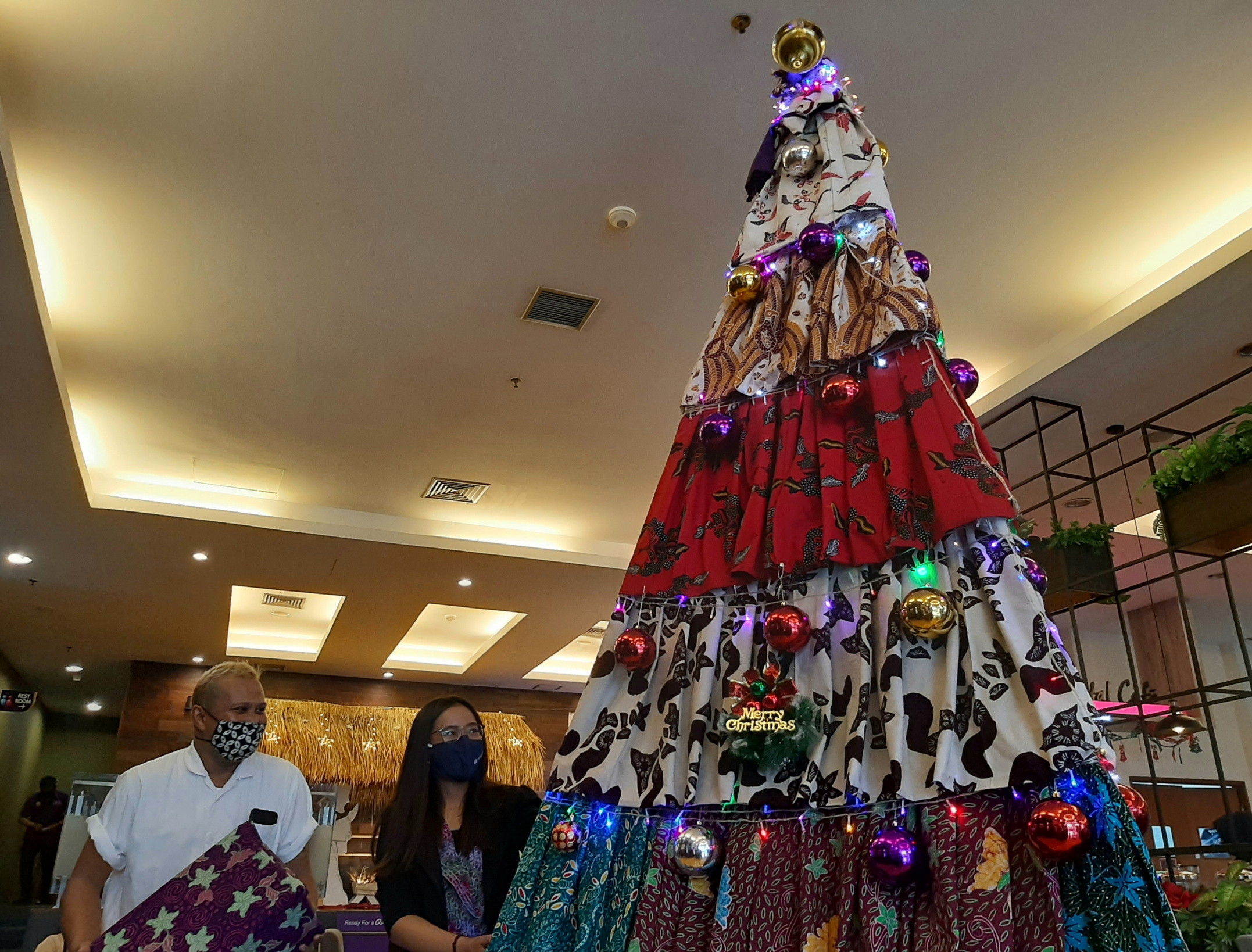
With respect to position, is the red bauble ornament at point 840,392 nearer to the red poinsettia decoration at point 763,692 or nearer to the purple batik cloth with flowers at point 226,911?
the red poinsettia decoration at point 763,692

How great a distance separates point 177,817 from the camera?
2.23m

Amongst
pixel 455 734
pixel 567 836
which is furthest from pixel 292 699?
pixel 567 836

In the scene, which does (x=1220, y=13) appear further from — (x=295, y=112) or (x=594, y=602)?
(x=594, y=602)

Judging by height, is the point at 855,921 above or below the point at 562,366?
below

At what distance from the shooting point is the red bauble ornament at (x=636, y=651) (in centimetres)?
110

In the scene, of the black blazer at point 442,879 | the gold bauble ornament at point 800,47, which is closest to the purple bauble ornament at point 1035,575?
the gold bauble ornament at point 800,47

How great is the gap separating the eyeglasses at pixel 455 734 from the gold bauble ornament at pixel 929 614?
135 cm

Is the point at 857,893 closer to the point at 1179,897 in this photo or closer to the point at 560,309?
the point at 1179,897

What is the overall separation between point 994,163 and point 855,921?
2770mm

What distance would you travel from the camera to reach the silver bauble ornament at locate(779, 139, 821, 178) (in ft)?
4.59

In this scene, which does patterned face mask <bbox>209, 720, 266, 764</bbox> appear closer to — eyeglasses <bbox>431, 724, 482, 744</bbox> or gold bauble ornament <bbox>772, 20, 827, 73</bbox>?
eyeglasses <bbox>431, 724, 482, 744</bbox>

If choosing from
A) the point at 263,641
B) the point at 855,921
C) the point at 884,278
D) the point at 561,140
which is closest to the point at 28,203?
the point at 561,140

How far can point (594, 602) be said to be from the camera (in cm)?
691

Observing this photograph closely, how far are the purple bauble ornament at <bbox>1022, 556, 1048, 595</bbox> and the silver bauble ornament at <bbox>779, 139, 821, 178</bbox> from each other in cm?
72
